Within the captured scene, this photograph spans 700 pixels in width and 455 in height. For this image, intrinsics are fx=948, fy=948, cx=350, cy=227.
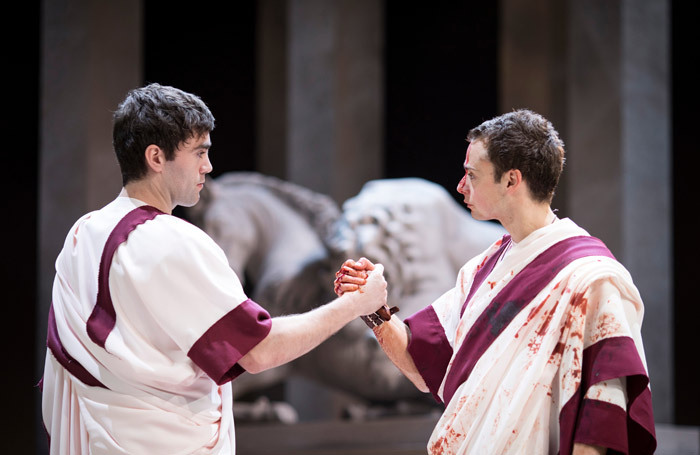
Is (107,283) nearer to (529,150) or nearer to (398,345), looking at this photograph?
(398,345)

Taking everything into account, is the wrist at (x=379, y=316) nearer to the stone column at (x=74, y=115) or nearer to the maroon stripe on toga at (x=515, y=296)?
the maroon stripe on toga at (x=515, y=296)

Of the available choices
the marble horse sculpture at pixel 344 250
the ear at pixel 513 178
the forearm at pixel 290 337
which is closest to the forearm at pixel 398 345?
the forearm at pixel 290 337

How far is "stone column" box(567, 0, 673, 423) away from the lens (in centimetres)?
618

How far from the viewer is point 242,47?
286 inches

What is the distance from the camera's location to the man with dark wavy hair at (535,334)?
181 centimetres

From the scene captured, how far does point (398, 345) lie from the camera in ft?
7.33

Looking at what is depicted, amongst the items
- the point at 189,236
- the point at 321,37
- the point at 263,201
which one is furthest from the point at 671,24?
the point at 189,236

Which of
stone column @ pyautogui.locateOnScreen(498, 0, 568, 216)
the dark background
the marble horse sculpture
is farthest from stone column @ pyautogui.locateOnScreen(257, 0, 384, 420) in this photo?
the marble horse sculpture

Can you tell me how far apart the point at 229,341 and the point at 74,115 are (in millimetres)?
3517

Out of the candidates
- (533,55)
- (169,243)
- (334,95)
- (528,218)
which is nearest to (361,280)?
(528,218)

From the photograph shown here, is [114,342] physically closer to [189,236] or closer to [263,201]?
[189,236]

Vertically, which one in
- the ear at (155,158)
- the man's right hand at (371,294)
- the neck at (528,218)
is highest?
the ear at (155,158)

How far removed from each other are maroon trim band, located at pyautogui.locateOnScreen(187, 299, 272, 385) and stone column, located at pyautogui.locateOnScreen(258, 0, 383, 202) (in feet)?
15.0

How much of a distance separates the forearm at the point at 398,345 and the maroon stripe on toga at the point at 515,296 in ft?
0.64
